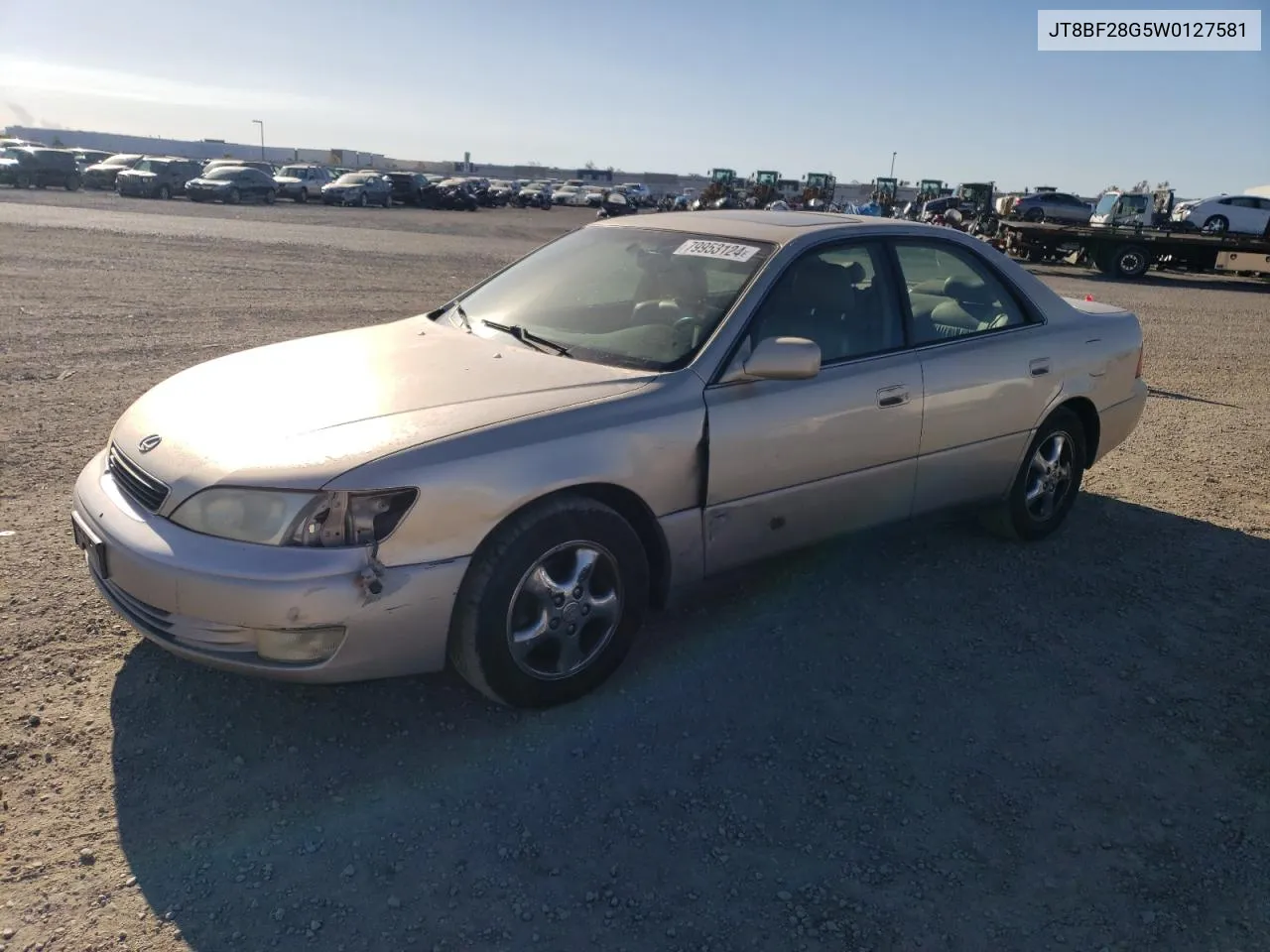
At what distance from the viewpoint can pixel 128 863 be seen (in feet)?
8.18

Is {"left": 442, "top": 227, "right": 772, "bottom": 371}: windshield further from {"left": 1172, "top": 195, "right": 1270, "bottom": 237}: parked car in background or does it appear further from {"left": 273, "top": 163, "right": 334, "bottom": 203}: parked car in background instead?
{"left": 273, "top": 163, "right": 334, "bottom": 203}: parked car in background

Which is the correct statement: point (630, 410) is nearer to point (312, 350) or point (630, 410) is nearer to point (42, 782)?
point (312, 350)

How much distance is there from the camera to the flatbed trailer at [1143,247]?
78.4 feet

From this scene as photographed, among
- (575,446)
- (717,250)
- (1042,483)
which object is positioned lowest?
(1042,483)

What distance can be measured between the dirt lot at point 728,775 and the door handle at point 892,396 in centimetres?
61

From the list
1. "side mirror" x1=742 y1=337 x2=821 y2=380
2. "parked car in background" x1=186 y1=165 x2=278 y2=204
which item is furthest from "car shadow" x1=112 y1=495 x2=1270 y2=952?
"parked car in background" x1=186 y1=165 x2=278 y2=204

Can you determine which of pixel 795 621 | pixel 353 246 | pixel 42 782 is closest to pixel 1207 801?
pixel 795 621

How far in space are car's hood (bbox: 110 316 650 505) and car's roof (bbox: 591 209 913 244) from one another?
3.30ft

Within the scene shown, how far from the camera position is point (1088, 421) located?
5.12 metres

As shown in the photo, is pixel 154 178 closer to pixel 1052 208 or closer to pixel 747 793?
pixel 1052 208

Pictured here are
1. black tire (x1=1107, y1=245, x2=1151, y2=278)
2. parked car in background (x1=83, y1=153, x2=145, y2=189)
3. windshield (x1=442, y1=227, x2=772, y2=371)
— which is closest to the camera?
windshield (x1=442, y1=227, x2=772, y2=371)

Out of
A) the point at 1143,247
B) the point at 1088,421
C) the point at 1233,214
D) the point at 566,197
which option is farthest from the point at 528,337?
the point at 566,197

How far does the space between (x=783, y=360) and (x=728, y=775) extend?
1.42m

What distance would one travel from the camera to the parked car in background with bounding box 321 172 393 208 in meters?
42.7
